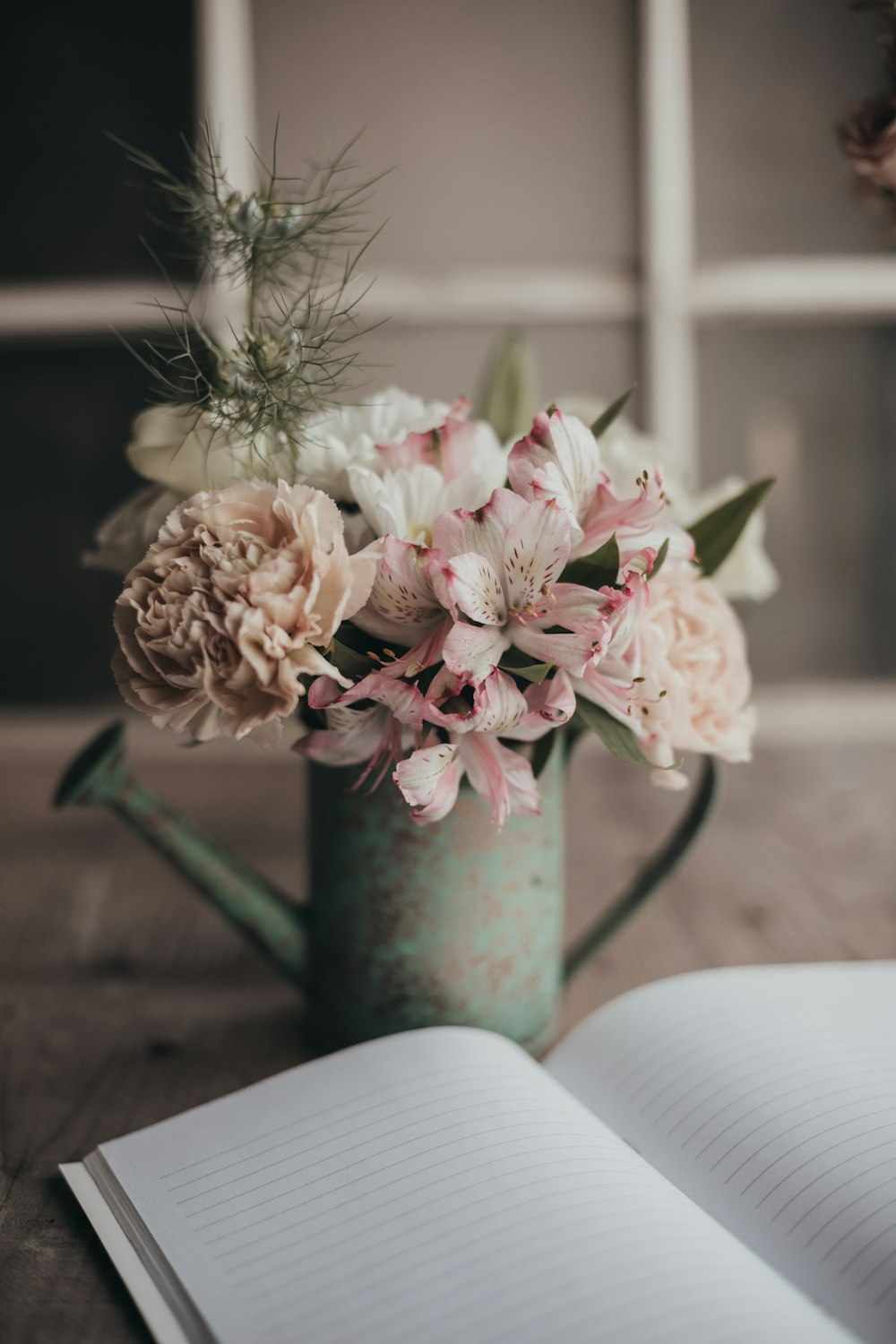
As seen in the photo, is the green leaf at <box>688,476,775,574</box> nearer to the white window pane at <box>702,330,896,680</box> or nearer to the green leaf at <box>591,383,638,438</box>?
the green leaf at <box>591,383,638,438</box>

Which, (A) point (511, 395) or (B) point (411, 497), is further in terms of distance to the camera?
(A) point (511, 395)

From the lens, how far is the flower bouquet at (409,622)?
459 millimetres

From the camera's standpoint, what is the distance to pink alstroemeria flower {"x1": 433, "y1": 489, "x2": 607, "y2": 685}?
18.1 inches

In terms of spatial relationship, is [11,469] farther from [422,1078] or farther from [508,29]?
[422,1078]

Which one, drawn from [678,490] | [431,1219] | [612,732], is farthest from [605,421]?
[431,1219]

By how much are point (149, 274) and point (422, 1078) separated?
130cm

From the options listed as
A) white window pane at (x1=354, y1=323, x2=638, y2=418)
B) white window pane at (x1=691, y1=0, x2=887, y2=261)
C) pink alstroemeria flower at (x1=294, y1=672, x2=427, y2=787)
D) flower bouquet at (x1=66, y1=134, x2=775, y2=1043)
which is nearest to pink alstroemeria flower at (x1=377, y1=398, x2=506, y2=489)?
flower bouquet at (x1=66, y1=134, x2=775, y2=1043)

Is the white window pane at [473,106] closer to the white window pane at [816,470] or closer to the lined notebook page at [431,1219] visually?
the white window pane at [816,470]

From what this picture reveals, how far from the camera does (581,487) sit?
492 mm

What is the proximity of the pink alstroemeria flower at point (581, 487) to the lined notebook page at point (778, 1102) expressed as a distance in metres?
0.25

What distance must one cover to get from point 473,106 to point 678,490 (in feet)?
3.59

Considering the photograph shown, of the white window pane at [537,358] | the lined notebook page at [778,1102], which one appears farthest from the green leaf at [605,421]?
the white window pane at [537,358]

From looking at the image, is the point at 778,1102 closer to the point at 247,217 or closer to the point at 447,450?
the point at 447,450

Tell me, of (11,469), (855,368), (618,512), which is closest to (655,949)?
(618,512)
